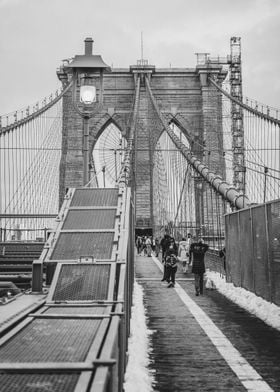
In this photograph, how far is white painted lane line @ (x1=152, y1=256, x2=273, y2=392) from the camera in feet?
13.4

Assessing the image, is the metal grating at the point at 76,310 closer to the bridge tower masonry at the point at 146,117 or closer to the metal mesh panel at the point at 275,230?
the metal mesh panel at the point at 275,230

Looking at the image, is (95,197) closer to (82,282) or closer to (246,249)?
(82,282)

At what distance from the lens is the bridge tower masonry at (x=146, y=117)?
41.6 meters

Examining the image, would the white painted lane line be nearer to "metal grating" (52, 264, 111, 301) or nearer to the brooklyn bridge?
the brooklyn bridge

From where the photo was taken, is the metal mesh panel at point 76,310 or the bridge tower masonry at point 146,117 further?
the bridge tower masonry at point 146,117

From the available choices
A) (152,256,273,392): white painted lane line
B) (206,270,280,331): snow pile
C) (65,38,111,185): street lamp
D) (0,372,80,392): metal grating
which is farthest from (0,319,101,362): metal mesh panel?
(65,38,111,185): street lamp

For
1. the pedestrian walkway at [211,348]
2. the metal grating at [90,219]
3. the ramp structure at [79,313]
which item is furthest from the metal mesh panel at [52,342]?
the metal grating at [90,219]

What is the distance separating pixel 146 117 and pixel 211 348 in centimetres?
3902

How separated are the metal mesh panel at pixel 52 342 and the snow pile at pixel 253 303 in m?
4.35

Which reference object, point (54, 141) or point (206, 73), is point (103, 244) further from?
point (206, 73)

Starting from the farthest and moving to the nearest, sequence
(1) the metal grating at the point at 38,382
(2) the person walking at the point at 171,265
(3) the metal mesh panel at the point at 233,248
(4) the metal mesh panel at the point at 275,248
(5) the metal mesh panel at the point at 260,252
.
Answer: (2) the person walking at the point at 171,265 < (3) the metal mesh panel at the point at 233,248 < (5) the metal mesh panel at the point at 260,252 < (4) the metal mesh panel at the point at 275,248 < (1) the metal grating at the point at 38,382

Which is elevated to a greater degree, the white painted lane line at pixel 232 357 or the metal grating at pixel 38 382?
the metal grating at pixel 38 382

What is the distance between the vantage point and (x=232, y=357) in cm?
503

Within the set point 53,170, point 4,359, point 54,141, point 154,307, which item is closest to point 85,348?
point 4,359
